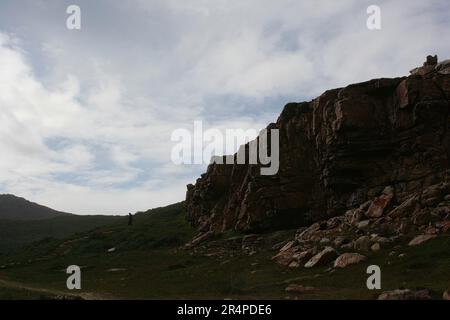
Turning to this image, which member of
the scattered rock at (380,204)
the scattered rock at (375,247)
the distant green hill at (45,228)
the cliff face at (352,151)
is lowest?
the distant green hill at (45,228)

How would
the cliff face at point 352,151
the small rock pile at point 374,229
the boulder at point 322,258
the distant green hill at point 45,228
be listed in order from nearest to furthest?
the boulder at point 322,258 < the small rock pile at point 374,229 < the cliff face at point 352,151 < the distant green hill at point 45,228

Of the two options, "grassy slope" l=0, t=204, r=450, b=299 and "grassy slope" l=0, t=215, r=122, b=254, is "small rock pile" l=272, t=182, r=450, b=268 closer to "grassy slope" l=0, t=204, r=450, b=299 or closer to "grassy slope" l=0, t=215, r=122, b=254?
"grassy slope" l=0, t=204, r=450, b=299

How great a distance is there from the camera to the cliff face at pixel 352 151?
2083 inches

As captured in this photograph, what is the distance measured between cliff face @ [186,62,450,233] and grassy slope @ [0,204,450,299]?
12.1 m

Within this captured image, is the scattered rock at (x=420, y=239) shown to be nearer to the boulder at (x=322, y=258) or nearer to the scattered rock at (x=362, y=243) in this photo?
the scattered rock at (x=362, y=243)

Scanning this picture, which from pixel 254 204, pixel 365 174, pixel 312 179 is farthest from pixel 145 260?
pixel 365 174

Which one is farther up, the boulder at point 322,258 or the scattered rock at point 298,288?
the boulder at point 322,258

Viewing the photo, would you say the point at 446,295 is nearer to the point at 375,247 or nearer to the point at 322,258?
the point at 322,258

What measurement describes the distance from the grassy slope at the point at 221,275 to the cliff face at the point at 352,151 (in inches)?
475

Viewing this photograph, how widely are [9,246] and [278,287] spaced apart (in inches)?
4257

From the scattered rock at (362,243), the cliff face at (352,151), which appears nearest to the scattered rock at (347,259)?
the scattered rock at (362,243)

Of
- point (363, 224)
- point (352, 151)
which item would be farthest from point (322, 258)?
point (352, 151)

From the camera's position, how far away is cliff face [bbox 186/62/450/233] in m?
52.9

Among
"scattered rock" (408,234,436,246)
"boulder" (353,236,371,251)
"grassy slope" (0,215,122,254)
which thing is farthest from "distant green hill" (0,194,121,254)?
"scattered rock" (408,234,436,246)
